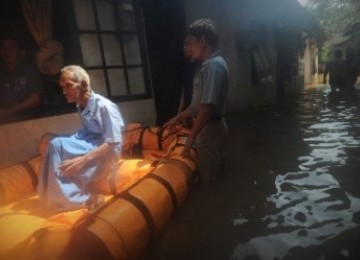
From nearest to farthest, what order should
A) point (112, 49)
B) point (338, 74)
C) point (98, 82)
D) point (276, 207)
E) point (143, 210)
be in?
point (143, 210) < point (276, 207) < point (98, 82) < point (112, 49) < point (338, 74)

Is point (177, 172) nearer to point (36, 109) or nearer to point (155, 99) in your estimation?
point (36, 109)

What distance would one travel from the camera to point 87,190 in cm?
371

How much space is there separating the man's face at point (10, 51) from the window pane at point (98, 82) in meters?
1.48

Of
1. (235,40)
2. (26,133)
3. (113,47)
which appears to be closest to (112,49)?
(113,47)

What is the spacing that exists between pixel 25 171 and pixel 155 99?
12.2ft

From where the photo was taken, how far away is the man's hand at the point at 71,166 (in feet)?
11.3

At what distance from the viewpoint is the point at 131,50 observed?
22.9 feet

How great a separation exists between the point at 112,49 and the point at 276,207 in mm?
4485

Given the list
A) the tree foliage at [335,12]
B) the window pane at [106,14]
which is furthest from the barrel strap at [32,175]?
the tree foliage at [335,12]

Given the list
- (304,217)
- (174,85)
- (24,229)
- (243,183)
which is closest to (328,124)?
(174,85)

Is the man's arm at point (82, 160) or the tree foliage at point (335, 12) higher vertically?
the tree foliage at point (335, 12)

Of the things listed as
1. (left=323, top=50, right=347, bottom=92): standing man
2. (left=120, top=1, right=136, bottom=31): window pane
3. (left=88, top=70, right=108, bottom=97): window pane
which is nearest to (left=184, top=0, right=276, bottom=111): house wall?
(left=120, top=1, right=136, bottom=31): window pane

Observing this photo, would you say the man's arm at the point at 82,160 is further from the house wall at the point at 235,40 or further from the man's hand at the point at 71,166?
Result: the house wall at the point at 235,40

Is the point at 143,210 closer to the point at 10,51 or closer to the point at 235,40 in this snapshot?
the point at 10,51
